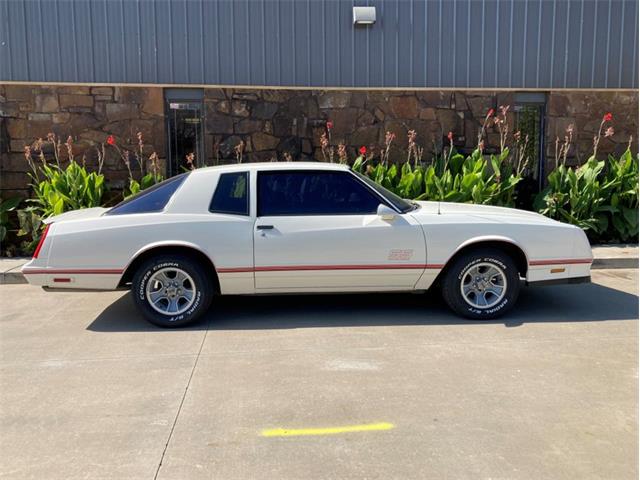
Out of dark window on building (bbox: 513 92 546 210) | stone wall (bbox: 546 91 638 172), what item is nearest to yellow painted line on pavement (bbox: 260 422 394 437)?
dark window on building (bbox: 513 92 546 210)

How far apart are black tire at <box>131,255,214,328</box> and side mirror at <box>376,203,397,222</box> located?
5.72ft

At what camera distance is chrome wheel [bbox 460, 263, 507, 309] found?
225 inches

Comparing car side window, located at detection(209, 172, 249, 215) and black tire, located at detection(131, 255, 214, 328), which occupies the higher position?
car side window, located at detection(209, 172, 249, 215)

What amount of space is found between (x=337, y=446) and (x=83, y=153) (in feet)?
26.4

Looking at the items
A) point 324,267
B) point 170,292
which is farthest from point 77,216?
point 324,267

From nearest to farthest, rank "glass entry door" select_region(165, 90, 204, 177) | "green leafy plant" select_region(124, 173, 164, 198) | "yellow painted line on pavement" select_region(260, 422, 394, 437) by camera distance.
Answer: "yellow painted line on pavement" select_region(260, 422, 394, 437), "green leafy plant" select_region(124, 173, 164, 198), "glass entry door" select_region(165, 90, 204, 177)

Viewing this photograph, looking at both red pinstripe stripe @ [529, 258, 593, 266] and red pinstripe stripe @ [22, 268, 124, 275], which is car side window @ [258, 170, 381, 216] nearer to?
red pinstripe stripe @ [22, 268, 124, 275]

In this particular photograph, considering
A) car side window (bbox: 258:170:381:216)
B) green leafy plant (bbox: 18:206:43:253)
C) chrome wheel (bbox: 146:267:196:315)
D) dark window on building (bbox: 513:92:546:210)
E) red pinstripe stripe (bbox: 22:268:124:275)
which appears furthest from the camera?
dark window on building (bbox: 513:92:546:210)

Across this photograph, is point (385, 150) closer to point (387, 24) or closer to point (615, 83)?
point (387, 24)

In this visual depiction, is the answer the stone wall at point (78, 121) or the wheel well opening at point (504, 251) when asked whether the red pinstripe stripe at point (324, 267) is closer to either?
the wheel well opening at point (504, 251)

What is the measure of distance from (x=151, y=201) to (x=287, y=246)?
4.66 feet

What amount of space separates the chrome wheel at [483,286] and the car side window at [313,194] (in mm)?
1165

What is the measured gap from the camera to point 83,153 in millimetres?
9766

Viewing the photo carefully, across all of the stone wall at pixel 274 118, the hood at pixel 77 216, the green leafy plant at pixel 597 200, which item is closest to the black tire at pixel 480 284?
the hood at pixel 77 216
